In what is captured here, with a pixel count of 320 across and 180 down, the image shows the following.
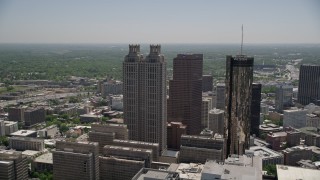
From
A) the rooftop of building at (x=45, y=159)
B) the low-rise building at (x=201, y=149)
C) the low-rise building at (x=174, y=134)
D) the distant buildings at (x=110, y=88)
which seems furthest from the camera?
the distant buildings at (x=110, y=88)

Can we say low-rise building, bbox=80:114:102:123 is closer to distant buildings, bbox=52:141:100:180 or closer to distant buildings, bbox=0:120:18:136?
distant buildings, bbox=0:120:18:136

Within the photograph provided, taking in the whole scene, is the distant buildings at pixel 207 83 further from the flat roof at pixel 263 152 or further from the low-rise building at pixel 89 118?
the flat roof at pixel 263 152

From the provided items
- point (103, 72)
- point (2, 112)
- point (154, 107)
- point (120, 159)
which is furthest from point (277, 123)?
point (103, 72)

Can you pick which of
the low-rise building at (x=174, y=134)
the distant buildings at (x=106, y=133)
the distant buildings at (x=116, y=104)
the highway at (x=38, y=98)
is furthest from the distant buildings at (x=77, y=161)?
the highway at (x=38, y=98)

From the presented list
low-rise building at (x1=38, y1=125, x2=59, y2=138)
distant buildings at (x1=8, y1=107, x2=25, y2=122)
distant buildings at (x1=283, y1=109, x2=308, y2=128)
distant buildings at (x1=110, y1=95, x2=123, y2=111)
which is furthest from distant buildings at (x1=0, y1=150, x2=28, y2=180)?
distant buildings at (x1=283, y1=109, x2=308, y2=128)

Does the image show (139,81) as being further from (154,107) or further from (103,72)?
(103,72)

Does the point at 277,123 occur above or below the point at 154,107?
below

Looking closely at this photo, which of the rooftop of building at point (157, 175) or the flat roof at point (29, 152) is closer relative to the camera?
the rooftop of building at point (157, 175)
